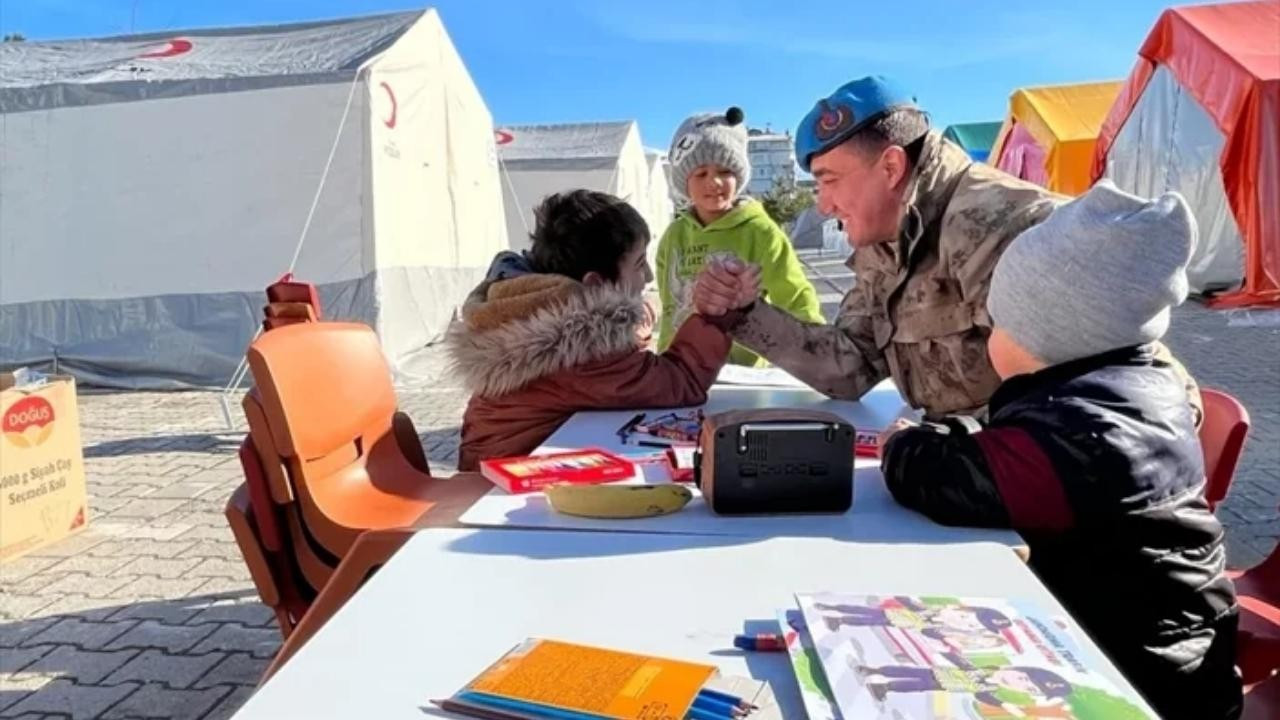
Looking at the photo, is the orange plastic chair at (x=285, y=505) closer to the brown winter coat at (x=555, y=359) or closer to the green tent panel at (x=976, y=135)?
the brown winter coat at (x=555, y=359)

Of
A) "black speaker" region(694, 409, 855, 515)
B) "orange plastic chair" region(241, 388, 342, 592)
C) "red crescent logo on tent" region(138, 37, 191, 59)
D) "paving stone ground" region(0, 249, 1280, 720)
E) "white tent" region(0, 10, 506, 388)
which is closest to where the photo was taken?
"black speaker" region(694, 409, 855, 515)

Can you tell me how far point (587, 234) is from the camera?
2.37 m

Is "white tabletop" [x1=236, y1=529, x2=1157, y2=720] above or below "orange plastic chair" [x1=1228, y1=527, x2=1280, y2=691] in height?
above

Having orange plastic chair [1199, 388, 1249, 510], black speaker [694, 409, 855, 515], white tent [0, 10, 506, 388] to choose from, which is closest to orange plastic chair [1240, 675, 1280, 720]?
orange plastic chair [1199, 388, 1249, 510]

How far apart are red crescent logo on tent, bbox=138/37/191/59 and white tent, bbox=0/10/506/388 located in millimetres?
49

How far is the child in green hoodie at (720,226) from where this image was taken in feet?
11.6

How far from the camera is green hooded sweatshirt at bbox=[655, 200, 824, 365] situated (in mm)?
3512

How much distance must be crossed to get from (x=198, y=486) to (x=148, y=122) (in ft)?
12.8

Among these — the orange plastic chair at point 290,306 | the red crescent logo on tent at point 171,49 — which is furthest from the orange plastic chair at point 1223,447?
the red crescent logo on tent at point 171,49

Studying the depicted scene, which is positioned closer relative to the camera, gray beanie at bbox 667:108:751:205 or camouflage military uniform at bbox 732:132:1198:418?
camouflage military uniform at bbox 732:132:1198:418

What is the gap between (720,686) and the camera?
3.00ft

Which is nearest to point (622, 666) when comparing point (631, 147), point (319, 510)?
point (319, 510)

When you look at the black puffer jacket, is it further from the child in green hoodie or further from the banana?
the child in green hoodie

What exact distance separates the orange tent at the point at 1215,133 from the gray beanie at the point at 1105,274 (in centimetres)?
789
